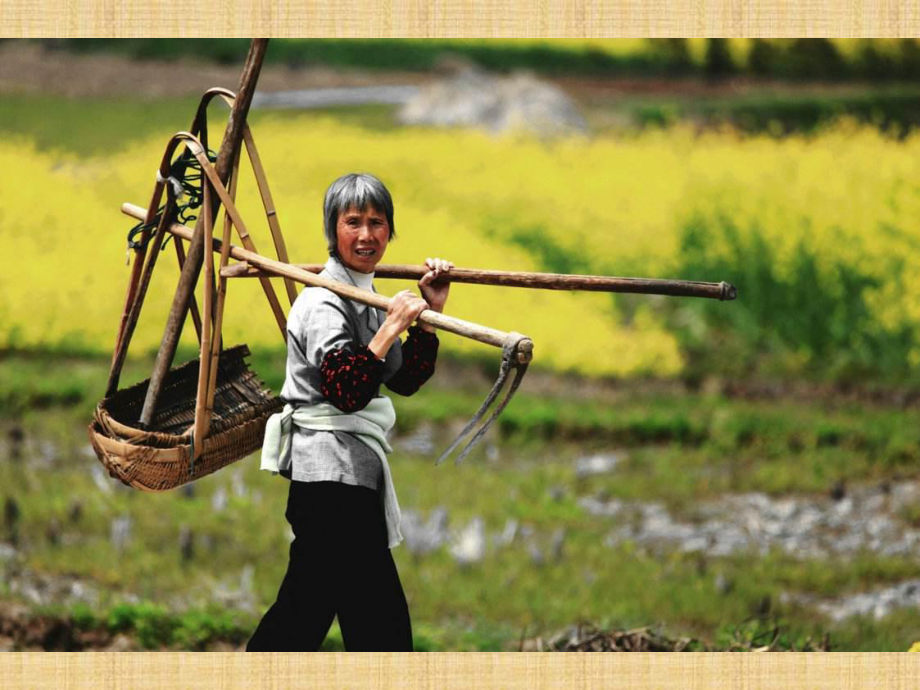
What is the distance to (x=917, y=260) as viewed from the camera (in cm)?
720

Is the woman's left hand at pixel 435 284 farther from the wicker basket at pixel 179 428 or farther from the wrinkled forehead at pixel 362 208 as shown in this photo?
the wicker basket at pixel 179 428

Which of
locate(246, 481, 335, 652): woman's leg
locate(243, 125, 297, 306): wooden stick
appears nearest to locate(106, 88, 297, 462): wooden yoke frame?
locate(243, 125, 297, 306): wooden stick

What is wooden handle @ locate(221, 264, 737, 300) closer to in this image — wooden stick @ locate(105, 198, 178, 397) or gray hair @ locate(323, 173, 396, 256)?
gray hair @ locate(323, 173, 396, 256)

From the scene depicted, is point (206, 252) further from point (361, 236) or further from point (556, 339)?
point (556, 339)

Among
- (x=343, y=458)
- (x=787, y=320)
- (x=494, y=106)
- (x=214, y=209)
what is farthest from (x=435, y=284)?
(x=494, y=106)

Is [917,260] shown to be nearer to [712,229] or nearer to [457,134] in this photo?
[712,229]

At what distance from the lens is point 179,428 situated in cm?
313

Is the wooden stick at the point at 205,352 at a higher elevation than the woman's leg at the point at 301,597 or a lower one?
higher

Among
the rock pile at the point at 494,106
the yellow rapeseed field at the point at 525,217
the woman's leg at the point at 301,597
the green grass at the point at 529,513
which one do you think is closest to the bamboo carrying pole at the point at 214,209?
the woman's leg at the point at 301,597

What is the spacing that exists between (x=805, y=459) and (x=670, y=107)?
6261mm

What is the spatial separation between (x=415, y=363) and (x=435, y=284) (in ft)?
0.62

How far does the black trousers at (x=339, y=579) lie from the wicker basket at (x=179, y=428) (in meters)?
0.22

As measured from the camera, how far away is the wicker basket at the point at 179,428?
2.88 meters

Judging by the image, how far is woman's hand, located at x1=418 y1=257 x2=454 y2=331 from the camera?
112 inches
